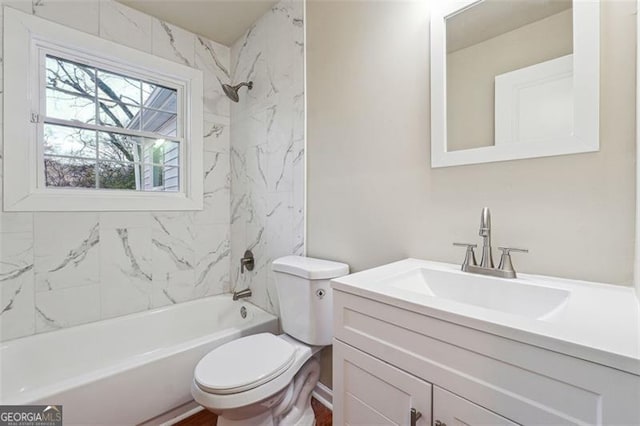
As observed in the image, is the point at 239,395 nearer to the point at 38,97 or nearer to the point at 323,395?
the point at 323,395

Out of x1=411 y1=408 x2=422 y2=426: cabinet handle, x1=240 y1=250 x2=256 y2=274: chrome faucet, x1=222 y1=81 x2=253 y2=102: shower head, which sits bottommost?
x1=411 y1=408 x2=422 y2=426: cabinet handle

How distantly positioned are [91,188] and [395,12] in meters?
2.18

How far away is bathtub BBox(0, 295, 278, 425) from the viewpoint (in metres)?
1.23

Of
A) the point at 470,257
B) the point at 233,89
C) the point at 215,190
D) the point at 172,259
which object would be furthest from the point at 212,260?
the point at 470,257

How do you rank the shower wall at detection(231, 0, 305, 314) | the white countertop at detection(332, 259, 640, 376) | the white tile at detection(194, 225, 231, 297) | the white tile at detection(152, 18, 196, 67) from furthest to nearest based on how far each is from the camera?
the white tile at detection(194, 225, 231, 297), the white tile at detection(152, 18, 196, 67), the shower wall at detection(231, 0, 305, 314), the white countertop at detection(332, 259, 640, 376)

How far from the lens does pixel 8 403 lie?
1.11 metres

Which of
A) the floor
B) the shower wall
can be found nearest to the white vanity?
the floor

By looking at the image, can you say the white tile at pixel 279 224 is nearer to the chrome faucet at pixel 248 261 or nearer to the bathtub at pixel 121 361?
the chrome faucet at pixel 248 261

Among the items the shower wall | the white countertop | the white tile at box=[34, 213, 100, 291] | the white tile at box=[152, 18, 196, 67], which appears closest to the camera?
the white countertop

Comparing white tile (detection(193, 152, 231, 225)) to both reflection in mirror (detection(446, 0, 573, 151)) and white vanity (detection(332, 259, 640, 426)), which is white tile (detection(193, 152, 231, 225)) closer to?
white vanity (detection(332, 259, 640, 426))

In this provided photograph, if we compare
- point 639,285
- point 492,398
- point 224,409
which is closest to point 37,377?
point 224,409

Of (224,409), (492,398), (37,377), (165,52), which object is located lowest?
(37,377)

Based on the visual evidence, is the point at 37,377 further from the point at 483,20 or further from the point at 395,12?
the point at 483,20

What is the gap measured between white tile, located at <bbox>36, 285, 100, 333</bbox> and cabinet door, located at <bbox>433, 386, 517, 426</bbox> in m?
2.18
